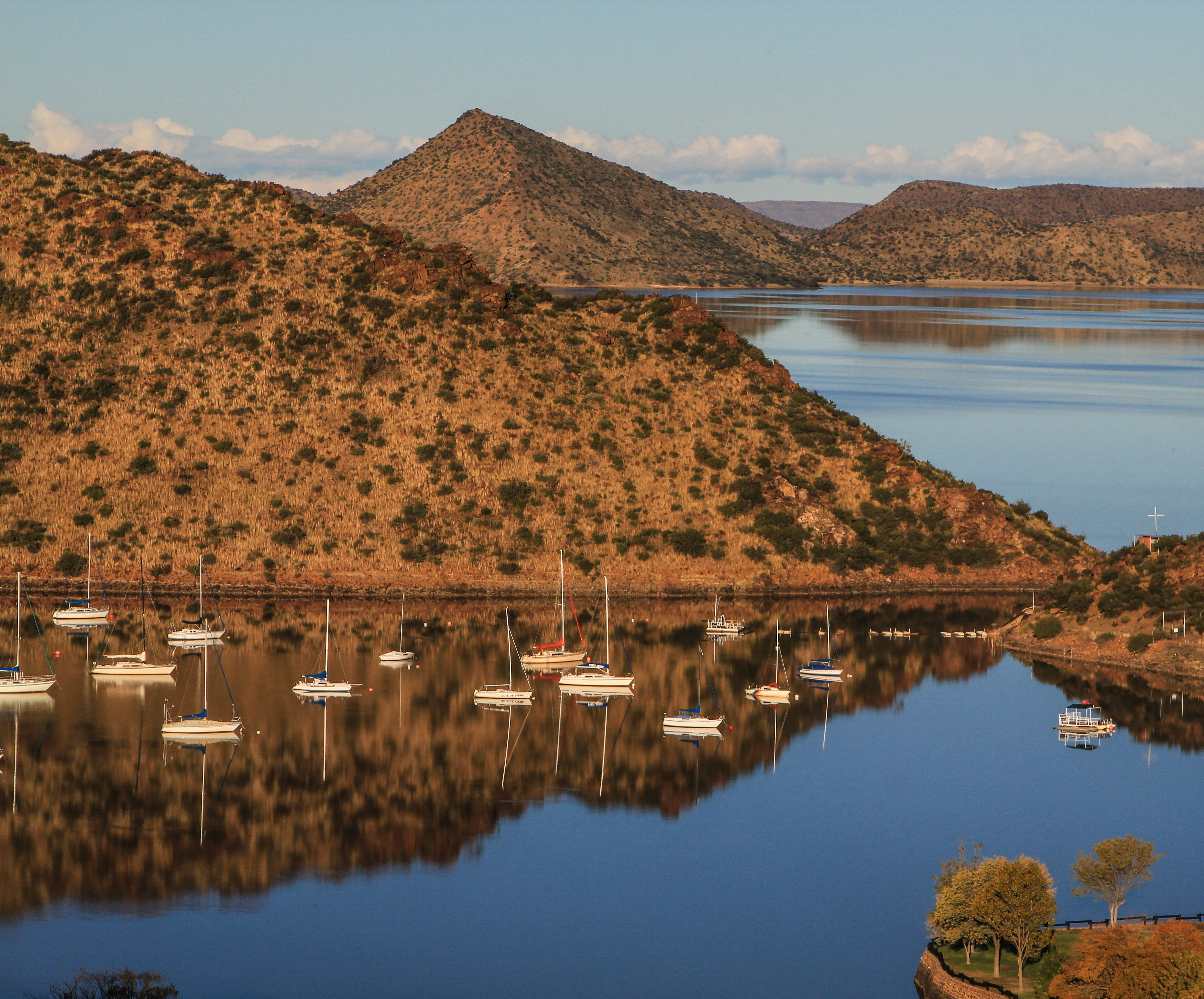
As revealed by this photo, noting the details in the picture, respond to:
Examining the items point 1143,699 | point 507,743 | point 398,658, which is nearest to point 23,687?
point 398,658

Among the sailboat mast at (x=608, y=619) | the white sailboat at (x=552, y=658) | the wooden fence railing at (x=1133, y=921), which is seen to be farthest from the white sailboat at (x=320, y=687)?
the wooden fence railing at (x=1133, y=921)

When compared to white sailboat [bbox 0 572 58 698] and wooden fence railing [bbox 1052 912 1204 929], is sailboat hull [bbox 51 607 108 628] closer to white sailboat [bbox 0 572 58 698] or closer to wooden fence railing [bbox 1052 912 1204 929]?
white sailboat [bbox 0 572 58 698]

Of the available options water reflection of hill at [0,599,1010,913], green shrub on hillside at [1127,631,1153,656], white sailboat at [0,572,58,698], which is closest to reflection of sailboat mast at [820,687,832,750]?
water reflection of hill at [0,599,1010,913]

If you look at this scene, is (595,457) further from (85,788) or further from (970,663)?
(85,788)

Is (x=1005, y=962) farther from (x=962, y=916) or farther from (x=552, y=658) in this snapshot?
(x=552, y=658)

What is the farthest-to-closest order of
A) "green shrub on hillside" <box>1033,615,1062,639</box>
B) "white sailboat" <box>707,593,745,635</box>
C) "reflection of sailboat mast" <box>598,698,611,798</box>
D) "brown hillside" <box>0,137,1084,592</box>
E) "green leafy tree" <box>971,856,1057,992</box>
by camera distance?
"brown hillside" <box>0,137,1084,592</box> < "white sailboat" <box>707,593,745,635</box> < "green shrub on hillside" <box>1033,615,1062,639</box> < "reflection of sailboat mast" <box>598,698,611,798</box> < "green leafy tree" <box>971,856,1057,992</box>

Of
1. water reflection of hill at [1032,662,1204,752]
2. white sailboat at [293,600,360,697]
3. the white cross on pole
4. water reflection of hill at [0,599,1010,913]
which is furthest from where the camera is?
the white cross on pole
